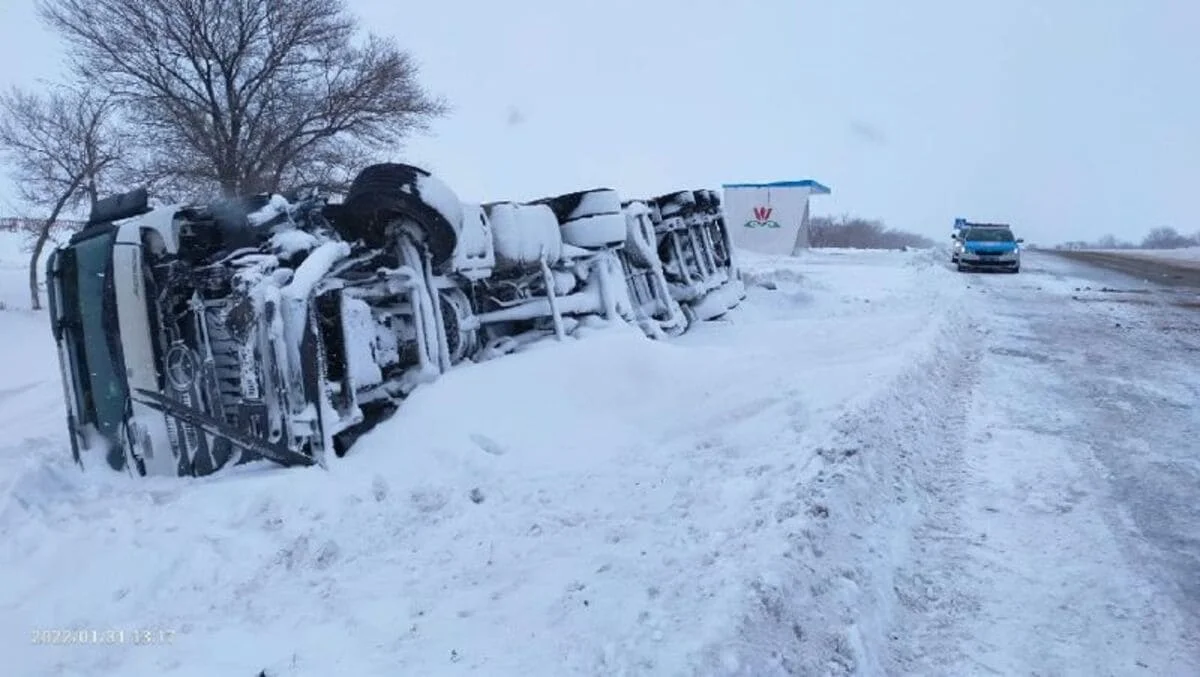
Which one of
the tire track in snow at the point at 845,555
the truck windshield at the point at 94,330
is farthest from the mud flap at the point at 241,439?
the tire track in snow at the point at 845,555

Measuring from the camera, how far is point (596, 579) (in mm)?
3631

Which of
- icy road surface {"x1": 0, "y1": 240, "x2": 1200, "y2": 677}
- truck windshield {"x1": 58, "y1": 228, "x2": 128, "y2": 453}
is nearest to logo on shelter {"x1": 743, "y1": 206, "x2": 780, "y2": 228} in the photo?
icy road surface {"x1": 0, "y1": 240, "x2": 1200, "y2": 677}

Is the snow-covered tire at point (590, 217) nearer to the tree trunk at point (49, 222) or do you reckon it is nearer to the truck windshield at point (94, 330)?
the truck windshield at point (94, 330)

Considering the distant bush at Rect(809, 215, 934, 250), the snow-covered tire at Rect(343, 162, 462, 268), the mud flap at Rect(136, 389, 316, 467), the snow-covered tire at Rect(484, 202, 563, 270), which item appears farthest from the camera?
the distant bush at Rect(809, 215, 934, 250)

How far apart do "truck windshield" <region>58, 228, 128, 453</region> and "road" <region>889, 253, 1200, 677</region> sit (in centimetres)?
513

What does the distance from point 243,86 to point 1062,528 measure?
927 inches

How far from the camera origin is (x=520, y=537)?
4145 mm

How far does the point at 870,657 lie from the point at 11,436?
8340 millimetres

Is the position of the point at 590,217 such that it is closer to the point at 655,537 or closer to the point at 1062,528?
the point at 655,537

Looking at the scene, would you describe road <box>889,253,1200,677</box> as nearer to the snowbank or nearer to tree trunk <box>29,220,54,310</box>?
→ the snowbank

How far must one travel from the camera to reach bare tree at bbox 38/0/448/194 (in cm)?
2188

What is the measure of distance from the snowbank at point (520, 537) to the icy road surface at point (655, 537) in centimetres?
2

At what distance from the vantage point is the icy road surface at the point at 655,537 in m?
3.17

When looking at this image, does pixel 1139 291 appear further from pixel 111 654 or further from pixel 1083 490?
pixel 111 654
